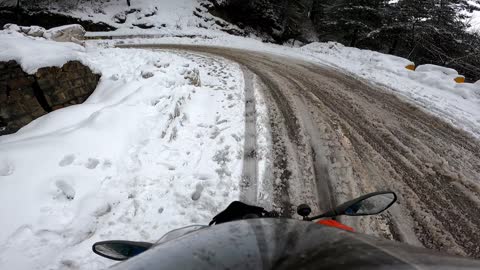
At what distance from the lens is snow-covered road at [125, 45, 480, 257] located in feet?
10.6

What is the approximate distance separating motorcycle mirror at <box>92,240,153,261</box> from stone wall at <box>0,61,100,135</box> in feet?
14.6

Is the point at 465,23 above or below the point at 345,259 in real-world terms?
above

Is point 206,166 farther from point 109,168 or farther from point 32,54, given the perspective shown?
point 32,54

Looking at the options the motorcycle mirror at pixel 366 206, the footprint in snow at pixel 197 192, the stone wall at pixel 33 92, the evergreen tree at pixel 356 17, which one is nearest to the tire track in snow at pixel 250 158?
the footprint in snow at pixel 197 192

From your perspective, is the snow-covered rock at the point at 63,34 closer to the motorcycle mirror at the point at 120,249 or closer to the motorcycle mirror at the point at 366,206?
the motorcycle mirror at the point at 120,249

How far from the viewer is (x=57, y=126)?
4715 millimetres

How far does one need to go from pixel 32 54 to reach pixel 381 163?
279 inches

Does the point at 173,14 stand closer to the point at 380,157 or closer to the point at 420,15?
the point at 420,15

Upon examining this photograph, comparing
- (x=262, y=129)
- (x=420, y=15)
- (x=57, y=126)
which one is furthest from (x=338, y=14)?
(x=57, y=126)

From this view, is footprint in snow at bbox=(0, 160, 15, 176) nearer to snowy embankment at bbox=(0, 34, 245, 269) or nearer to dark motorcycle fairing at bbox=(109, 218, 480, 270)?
snowy embankment at bbox=(0, 34, 245, 269)

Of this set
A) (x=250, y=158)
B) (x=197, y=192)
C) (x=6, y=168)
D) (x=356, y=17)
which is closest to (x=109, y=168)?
(x=6, y=168)

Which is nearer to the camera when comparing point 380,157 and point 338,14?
point 380,157

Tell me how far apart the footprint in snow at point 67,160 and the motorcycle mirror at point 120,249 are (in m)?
2.62

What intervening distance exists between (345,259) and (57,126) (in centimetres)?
519
